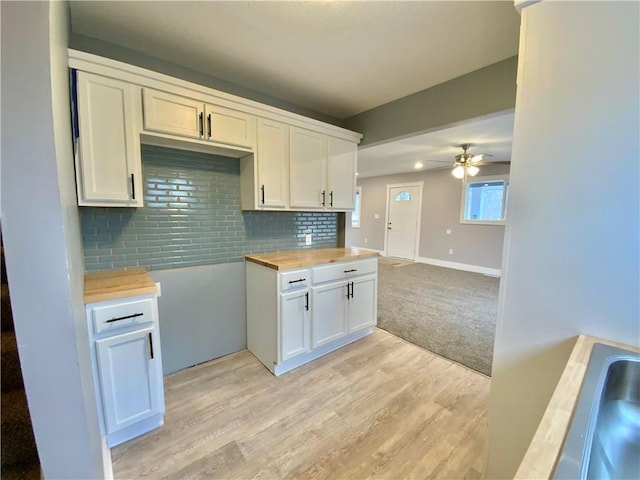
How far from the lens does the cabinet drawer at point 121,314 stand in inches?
55.3

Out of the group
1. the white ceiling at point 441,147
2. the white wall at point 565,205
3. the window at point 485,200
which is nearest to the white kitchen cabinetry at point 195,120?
the white ceiling at point 441,147

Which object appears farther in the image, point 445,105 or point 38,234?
point 445,105

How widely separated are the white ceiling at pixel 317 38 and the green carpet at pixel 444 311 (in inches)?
97.6

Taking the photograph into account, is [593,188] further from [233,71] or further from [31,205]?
[233,71]

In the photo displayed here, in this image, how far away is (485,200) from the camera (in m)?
5.73

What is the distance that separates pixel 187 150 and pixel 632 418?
8.99 ft

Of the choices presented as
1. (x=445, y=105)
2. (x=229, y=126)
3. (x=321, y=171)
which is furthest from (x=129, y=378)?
(x=445, y=105)

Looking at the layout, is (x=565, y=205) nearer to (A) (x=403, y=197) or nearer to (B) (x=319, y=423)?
(B) (x=319, y=423)

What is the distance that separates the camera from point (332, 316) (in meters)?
2.47

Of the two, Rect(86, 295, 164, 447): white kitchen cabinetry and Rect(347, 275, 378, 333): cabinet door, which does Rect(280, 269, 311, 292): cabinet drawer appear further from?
Rect(86, 295, 164, 447): white kitchen cabinetry

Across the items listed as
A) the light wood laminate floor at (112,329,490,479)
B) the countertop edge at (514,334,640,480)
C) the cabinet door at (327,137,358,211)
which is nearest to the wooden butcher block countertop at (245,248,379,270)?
the cabinet door at (327,137,358,211)

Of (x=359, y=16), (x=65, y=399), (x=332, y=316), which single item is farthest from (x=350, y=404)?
(x=359, y=16)

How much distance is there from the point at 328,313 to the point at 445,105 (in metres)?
2.08

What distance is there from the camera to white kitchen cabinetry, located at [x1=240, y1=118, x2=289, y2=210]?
2.22 m
